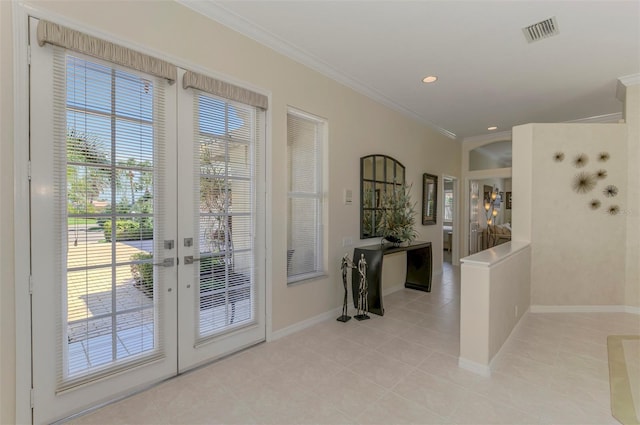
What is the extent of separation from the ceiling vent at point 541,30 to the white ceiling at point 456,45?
0.05 m

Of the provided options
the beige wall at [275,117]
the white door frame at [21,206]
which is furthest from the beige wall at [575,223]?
the white door frame at [21,206]

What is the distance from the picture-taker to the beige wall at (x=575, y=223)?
4043 millimetres

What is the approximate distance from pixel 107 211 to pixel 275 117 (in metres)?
1.75

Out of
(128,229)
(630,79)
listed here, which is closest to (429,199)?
(630,79)

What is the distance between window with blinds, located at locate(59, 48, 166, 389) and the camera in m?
1.95

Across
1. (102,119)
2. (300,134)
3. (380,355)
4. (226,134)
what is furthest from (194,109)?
(380,355)

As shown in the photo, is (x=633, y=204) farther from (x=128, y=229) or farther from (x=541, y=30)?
(x=128, y=229)

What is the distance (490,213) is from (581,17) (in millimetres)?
7470

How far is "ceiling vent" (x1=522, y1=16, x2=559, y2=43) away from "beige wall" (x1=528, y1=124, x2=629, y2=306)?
5.02 ft

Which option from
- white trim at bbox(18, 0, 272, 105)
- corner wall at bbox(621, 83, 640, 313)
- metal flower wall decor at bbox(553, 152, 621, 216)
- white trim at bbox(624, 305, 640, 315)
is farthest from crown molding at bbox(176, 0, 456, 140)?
white trim at bbox(624, 305, 640, 315)

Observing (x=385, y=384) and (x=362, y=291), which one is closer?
(x=385, y=384)

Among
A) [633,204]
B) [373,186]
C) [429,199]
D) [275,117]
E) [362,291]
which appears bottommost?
[362,291]

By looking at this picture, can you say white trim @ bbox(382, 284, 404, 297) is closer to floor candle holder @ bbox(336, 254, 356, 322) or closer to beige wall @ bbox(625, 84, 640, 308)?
floor candle holder @ bbox(336, 254, 356, 322)

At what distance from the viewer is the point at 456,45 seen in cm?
310
